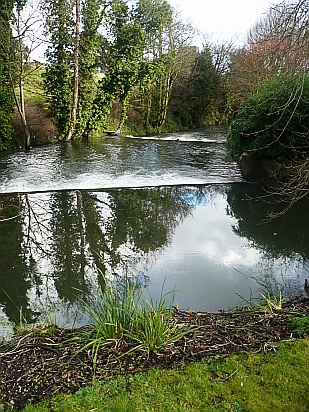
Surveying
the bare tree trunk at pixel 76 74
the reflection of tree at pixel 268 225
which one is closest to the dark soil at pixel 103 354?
the reflection of tree at pixel 268 225

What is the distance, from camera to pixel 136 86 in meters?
21.3

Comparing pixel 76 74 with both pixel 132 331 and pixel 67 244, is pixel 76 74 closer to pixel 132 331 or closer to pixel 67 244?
pixel 67 244

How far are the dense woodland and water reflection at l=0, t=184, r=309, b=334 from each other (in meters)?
3.03

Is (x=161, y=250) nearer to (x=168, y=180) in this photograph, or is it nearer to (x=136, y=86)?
(x=168, y=180)

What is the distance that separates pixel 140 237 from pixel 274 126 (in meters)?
4.74

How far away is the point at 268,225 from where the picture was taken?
22.9ft

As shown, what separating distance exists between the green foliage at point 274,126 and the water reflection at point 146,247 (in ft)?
5.33

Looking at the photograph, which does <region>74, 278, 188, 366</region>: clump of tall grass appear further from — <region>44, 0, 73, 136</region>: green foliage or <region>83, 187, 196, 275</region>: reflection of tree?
<region>44, 0, 73, 136</region>: green foliage

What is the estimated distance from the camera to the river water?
4473mm

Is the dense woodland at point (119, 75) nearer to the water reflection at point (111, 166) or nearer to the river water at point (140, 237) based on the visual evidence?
the water reflection at point (111, 166)

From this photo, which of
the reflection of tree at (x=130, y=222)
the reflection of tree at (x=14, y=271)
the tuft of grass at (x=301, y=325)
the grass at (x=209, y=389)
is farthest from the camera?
the reflection of tree at (x=130, y=222)

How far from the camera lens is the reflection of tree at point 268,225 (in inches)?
232

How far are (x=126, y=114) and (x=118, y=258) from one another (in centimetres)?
Answer: 1686

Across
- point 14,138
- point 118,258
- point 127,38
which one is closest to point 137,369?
point 118,258
